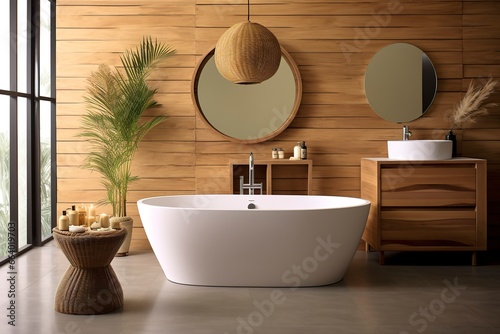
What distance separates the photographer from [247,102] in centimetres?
562

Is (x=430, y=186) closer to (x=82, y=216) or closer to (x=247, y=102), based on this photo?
(x=247, y=102)

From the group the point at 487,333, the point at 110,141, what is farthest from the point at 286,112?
the point at 487,333

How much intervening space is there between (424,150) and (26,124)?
3327 mm

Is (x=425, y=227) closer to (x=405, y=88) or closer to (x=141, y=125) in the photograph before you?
(x=405, y=88)

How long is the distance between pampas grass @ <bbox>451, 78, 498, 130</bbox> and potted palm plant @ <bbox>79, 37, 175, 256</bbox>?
2532 mm

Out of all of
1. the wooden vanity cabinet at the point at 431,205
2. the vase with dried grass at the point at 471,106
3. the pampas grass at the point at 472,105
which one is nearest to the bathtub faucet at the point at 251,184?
the wooden vanity cabinet at the point at 431,205

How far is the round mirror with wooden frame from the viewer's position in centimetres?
563

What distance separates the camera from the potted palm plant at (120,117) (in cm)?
535

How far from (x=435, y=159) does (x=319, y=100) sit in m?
1.18

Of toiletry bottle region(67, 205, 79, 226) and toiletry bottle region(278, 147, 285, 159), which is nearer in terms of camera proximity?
toiletry bottle region(67, 205, 79, 226)

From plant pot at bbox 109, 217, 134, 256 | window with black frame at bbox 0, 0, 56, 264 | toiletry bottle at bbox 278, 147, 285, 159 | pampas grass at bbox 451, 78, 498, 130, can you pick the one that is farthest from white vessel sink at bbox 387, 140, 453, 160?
window with black frame at bbox 0, 0, 56, 264

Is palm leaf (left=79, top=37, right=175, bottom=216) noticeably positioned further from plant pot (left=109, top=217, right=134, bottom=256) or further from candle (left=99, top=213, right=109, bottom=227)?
candle (left=99, top=213, right=109, bottom=227)

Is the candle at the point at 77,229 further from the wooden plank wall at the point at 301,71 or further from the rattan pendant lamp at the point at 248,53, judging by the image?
the wooden plank wall at the point at 301,71

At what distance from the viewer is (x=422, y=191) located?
5016mm
